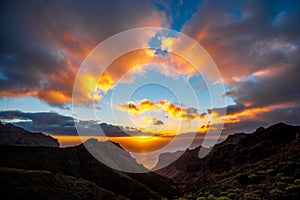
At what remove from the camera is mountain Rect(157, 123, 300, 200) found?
1003 inches

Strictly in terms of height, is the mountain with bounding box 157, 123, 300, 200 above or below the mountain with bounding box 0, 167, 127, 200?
above

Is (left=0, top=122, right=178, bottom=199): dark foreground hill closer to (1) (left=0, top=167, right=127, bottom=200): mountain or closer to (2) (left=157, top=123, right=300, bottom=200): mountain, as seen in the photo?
(1) (left=0, top=167, right=127, bottom=200): mountain

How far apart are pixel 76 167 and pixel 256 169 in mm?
58270

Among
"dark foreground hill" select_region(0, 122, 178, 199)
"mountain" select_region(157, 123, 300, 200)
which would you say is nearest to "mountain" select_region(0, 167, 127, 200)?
"dark foreground hill" select_region(0, 122, 178, 199)

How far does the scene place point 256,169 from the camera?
51.6 m

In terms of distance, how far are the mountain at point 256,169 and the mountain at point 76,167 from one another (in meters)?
14.5

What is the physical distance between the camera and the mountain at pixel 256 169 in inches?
1003

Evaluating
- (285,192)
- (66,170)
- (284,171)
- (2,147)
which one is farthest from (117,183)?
(285,192)

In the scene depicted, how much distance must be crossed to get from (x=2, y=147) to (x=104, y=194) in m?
45.7

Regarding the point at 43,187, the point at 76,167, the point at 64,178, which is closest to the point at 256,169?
the point at 64,178

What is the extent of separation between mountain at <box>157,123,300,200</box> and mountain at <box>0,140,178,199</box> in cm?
1450

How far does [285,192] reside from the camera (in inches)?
867

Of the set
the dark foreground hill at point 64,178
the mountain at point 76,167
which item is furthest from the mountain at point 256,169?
the dark foreground hill at point 64,178

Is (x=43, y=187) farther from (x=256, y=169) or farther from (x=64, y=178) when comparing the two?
(x=256, y=169)
